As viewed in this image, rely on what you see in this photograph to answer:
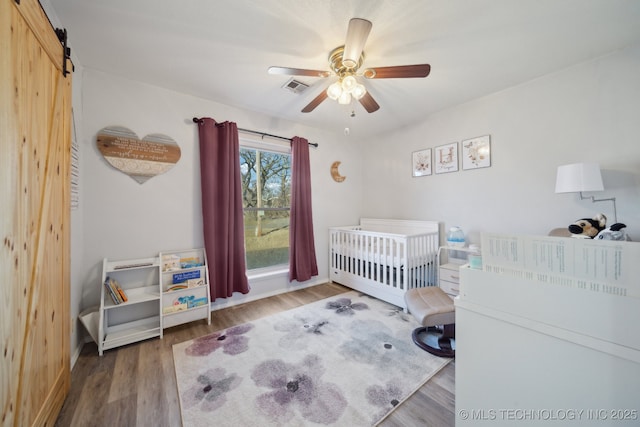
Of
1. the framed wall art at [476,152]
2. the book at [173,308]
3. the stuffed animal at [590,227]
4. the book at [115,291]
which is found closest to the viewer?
the stuffed animal at [590,227]

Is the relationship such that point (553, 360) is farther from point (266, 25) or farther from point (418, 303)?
point (266, 25)

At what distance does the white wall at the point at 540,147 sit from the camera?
186cm

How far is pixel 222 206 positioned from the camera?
2572 mm

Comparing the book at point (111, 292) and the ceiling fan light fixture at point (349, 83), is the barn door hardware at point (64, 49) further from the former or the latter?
the ceiling fan light fixture at point (349, 83)

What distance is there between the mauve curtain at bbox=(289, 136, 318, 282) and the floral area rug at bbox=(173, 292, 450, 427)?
858 mm

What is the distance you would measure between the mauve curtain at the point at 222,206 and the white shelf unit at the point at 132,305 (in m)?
0.52

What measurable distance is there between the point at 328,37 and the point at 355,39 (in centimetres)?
46

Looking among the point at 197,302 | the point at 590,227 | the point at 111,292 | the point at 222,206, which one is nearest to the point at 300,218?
the point at 222,206

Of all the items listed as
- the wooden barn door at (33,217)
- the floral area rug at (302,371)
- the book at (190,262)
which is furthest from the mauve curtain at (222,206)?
the wooden barn door at (33,217)

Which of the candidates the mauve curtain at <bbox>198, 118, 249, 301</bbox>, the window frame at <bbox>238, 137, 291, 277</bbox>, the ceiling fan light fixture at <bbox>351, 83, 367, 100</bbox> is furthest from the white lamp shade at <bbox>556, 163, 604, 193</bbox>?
the mauve curtain at <bbox>198, 118, 249, 301</bbox>

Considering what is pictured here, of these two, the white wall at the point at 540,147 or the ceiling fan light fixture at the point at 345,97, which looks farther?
the white wall at the point at 540,147

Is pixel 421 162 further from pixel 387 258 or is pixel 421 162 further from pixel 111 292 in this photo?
pixel 111 292

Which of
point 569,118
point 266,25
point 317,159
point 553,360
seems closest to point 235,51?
point 266,25

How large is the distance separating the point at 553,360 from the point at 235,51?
251cm
